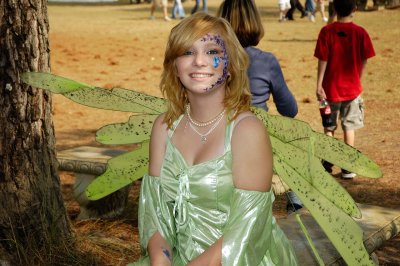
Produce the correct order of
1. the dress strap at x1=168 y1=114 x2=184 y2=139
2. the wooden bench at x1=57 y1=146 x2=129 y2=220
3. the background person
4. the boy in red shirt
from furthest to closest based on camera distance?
the boy in red shirt
the wooden bench at x1=57 y1=146 x2=129 y2=220
the background person
the dress strap at x1=168 y1=114 x2=184 y2=139

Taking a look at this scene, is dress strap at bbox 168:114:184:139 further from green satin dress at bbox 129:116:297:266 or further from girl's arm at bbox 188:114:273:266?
girl's arm at bbox 188:114:273:266

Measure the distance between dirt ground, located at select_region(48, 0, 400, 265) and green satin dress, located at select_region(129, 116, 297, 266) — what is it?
5.48 ft

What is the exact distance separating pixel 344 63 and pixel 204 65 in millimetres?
4399

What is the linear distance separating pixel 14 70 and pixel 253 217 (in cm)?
210

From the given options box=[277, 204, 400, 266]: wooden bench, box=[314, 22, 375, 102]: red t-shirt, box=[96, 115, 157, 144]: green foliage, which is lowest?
box=[277, 204, 400, 266]: wooden bench

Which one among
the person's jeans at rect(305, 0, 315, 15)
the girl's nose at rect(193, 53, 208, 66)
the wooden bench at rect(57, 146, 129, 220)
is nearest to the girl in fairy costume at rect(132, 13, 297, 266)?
the girl's nose at rect(193, 53, 208, 66)

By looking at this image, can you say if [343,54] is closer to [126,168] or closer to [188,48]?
[126,168]

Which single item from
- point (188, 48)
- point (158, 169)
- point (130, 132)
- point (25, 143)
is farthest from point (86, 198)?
point (188, 48)

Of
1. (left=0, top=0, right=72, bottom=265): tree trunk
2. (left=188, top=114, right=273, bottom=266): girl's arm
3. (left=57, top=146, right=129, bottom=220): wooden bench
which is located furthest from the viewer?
(left=57, top=146, right=129, bottom=220): wooden bench

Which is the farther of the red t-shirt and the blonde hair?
the red t-shirt

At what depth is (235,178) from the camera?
2928 mm

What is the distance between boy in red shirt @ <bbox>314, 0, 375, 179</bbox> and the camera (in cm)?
710

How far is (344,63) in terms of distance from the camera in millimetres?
7176

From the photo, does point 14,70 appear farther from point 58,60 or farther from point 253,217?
point 58,60
